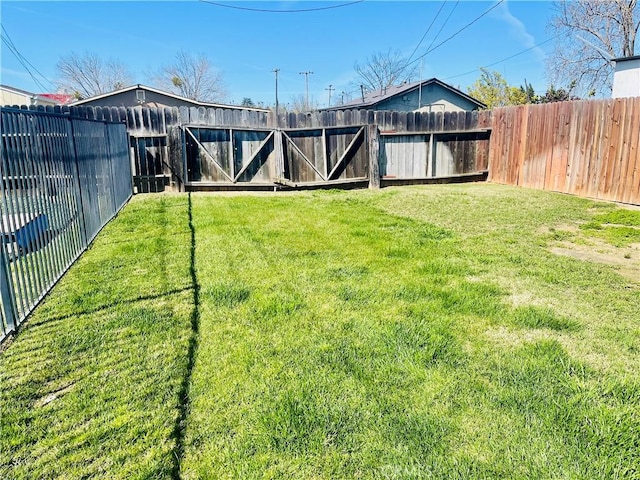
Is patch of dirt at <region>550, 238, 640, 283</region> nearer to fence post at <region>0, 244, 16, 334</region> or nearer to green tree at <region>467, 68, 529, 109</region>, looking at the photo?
fence post at <region>0, 244, 16, 334</region>

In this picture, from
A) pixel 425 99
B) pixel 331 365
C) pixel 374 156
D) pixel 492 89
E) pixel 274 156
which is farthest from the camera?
pixel 492 89

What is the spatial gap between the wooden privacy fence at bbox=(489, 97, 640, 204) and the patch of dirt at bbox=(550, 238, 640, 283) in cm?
378

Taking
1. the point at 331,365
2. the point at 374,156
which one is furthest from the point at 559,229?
the point at 374,156

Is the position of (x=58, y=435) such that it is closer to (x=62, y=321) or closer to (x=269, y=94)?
(x=62, y=321)

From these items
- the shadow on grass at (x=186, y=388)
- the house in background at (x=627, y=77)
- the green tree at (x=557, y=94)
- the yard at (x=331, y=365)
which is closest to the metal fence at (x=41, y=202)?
the yard at (x=331, y=365)

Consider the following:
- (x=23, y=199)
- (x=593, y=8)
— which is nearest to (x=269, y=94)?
(x=593, y=8)

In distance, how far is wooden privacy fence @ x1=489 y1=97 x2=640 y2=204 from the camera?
26.2ft

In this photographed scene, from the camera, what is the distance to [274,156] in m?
10.2

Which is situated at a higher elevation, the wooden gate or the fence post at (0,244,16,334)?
the wooden gate

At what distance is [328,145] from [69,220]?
6957 millimetres

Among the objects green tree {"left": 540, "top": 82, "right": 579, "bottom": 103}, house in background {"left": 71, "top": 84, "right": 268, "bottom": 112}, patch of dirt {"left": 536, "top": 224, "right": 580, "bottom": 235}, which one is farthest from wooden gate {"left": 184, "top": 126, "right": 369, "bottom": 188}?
green tree {"left": 540, "top": 82, "right": 579, "bottom": 103}

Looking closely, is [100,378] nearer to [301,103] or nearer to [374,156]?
[374,156]

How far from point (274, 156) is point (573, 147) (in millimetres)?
6757

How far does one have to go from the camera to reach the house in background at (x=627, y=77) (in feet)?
42.0
